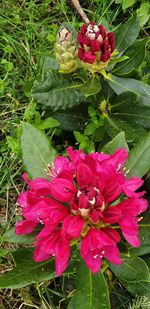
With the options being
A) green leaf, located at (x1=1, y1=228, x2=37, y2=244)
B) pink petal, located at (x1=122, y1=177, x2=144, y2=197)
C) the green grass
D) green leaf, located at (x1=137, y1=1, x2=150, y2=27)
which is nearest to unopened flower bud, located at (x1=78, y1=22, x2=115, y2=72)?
the green grass

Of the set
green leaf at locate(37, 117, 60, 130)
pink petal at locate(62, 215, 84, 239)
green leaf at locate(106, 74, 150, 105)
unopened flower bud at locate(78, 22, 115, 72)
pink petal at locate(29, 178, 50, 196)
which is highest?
unopened flower bud at locate(78, 22, 115, 72)

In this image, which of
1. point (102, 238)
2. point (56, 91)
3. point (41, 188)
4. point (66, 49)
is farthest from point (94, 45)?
point (102, 238)

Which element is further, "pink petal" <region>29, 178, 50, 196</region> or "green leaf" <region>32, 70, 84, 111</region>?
"green leaf" <region>32, 70, 84, 111</region>

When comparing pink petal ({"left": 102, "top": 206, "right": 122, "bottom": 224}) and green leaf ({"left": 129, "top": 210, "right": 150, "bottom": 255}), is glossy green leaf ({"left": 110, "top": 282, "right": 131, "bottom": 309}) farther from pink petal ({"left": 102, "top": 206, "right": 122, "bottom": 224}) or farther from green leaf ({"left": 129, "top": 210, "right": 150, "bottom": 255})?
pink petal ({"left": 102, "top": 206, "right": 122, "bottom": 224})

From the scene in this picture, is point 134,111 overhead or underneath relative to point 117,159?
underneath

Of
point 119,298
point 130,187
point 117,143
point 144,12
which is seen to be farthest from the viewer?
point 144,12

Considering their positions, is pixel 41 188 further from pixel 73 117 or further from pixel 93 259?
pixel 73 117

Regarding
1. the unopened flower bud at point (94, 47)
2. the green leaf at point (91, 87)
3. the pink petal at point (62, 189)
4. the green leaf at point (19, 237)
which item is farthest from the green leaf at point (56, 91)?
the pink petal at point (62, 189)
